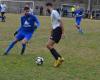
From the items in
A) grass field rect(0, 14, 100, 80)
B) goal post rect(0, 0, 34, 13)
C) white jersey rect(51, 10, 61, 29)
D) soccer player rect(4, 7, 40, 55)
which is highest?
white jersey rect(51, 10, 61, 29)

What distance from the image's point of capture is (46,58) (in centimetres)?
1428

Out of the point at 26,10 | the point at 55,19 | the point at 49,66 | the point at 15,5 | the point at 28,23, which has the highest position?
the point at 26,10

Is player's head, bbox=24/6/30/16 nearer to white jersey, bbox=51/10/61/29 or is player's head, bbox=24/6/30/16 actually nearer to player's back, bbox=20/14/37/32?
player's back, bbox=20/14/37/32

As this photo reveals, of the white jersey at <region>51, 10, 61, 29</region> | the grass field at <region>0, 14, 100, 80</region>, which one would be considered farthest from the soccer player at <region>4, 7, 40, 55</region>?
the white jersey at <region>51, 10, 61, 29</region>

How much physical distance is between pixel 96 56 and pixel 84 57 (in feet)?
1.91

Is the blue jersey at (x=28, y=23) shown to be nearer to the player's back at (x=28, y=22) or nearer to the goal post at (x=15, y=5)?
the player's back at (x=28, y=22)

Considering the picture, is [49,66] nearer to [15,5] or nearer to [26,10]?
[26,10]

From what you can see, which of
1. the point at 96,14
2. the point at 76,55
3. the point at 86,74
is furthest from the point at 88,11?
the point at 86,74

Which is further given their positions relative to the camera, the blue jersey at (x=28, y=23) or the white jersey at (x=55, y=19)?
the blue jersey at (x=28, y=23)

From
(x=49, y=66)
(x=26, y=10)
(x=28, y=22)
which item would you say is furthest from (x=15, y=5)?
(x=49, y=66)

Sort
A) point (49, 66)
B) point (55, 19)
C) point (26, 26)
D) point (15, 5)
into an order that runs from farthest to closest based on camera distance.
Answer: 1. point (15, 5)
2. point (26, 26)
3. point (49, 66)
4. point (55, 19)

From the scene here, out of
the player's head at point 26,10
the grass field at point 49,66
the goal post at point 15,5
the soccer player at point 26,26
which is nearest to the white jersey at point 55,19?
the grass field at point 49,66

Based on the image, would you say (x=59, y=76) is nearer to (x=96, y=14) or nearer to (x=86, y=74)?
(x=86, y=74)

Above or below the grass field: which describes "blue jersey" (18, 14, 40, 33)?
above
